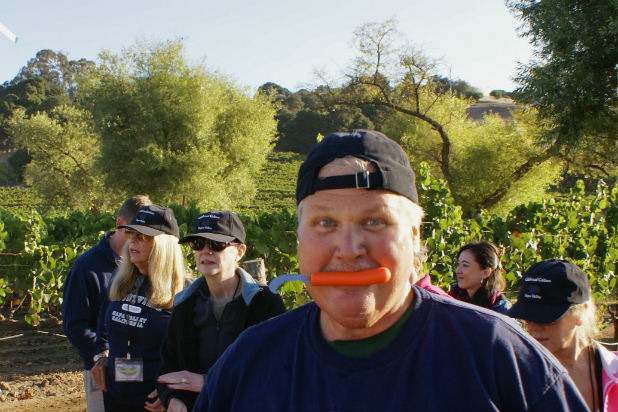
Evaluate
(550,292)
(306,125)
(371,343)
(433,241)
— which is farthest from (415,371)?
(306,125)

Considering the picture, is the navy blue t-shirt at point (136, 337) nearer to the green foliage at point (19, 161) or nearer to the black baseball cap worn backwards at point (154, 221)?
the black baseball cap worn backwards at point (154, 221)

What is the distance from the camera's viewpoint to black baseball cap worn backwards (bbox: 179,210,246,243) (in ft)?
10.2

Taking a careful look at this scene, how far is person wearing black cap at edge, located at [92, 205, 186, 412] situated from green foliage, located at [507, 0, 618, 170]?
30.7ft

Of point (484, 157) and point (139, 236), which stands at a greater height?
point (484, 157)

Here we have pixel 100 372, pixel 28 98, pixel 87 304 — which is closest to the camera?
pixel 100 372

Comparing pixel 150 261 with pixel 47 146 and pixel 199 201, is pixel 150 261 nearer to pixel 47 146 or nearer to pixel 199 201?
pixel 199 201

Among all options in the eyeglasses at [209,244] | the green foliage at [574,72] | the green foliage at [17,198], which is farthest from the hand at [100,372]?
the green foliage at [17,198]

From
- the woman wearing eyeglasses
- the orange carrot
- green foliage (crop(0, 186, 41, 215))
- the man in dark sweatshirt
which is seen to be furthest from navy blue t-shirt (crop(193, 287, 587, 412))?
green foliage (crop(0, 186, 41, 215))

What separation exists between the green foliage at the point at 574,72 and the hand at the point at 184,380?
9853 millimetres

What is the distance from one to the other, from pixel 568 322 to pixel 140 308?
95.3 inches

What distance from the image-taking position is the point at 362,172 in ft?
3.87

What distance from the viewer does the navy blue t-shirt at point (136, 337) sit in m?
3.28

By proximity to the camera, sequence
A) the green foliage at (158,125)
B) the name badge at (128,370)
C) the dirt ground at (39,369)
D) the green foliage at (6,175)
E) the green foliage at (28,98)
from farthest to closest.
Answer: the green foliage at (28,98) < the green foliage at (6,175) < the green foliage at (158,125) < the dirt ground at (39,369) < the name badge at (128,370)

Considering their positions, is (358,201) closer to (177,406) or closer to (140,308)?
(177,406)
